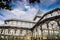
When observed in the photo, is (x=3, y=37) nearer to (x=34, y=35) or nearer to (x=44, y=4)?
(x=34, y=35)

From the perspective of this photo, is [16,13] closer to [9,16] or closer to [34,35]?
[9,16]

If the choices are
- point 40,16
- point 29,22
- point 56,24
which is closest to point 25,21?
point 29,22

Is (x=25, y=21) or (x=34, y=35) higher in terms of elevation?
(x=25, y=21)

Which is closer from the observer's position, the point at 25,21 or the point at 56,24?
the point at 56,24

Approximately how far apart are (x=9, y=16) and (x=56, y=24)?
148 centimetres

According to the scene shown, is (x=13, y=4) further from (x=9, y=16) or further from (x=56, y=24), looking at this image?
(x=56, y=24)

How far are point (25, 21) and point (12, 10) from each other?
1.76ft

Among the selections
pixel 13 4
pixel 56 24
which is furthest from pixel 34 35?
pixel 13 4

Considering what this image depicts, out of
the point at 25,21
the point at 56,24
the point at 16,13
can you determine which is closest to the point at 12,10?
the point at 16,13

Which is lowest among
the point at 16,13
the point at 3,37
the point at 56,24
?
the point at 3,37

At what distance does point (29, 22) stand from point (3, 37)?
3.02ft

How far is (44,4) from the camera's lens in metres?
5.66

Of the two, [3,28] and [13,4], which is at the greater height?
[13,4]

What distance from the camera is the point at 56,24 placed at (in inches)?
215
